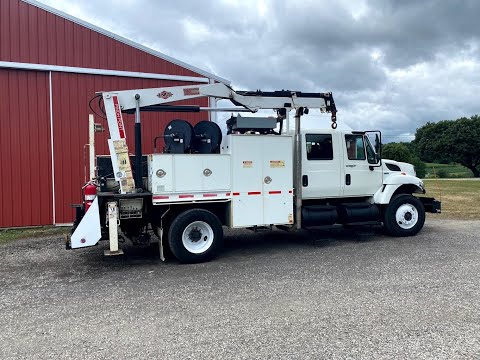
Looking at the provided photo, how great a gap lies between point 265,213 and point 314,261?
50.8 inches

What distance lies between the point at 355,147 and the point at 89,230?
5826mm

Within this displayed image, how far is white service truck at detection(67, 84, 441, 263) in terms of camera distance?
7.16m

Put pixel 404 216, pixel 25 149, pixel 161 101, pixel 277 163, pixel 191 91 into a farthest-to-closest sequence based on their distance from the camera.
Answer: pixel 25 149 → pixel 404 216 → pixel 277 163 → pixel 191 91 → pixel 161 101

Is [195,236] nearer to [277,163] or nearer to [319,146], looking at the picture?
[277,163]

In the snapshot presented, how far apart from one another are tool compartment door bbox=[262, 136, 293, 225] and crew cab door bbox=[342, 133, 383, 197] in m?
1.60

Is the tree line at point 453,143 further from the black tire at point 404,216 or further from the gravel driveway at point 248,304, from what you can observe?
the gravel driveway at point 248,304

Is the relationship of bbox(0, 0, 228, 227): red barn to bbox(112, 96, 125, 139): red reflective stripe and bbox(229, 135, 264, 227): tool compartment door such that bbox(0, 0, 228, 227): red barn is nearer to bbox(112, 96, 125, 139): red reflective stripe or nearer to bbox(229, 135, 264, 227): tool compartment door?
bbox(112, 96, 125, 139): red reflective stripe

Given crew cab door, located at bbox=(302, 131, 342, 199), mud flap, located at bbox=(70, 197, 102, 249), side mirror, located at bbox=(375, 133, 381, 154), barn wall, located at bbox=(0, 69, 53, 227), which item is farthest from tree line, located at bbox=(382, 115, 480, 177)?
mud flap, located at bbox=(70, 197, 102, 249)

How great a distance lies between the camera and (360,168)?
30.6 feet

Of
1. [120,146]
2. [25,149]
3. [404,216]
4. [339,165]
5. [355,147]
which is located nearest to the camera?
[120,146]

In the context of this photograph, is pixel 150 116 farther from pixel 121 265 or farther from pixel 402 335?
pixel 402 335

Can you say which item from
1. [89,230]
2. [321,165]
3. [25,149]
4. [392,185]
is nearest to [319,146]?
[321,165]

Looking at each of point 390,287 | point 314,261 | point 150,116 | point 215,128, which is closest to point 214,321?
point 390,287

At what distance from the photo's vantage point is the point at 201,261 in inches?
293
